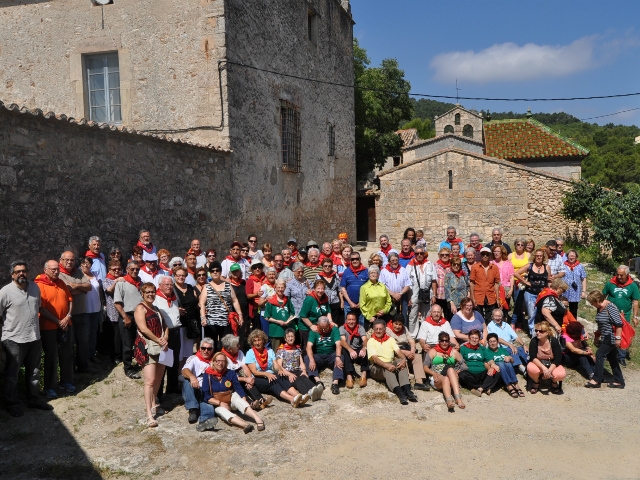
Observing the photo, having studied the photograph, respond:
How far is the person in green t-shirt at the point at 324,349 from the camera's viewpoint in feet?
23.6

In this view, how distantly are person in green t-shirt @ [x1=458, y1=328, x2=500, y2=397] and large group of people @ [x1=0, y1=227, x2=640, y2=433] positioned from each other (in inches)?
0.6

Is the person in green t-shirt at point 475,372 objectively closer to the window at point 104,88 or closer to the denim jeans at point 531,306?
the denim jeans at point 531,306

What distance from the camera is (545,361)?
7281mm

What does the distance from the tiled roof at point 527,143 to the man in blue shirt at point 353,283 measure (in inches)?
762

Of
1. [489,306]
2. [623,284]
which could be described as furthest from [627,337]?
[489,306]

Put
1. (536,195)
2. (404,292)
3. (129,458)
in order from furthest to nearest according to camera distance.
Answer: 1. (536,195)
2. (404,292)
3. (129,458)

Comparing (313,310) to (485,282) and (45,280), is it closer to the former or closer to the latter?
(485,282)

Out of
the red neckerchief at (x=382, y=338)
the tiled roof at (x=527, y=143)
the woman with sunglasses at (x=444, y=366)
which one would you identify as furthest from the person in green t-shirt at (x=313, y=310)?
the tiled roof at (x=527, y=143)

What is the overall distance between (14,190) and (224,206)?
4.41 meters

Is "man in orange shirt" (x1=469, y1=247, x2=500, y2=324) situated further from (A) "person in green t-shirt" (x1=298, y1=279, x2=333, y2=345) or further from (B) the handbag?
(B) the handbag

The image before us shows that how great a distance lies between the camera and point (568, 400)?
7.01 meters

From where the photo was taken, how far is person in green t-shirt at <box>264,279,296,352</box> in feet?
23.8

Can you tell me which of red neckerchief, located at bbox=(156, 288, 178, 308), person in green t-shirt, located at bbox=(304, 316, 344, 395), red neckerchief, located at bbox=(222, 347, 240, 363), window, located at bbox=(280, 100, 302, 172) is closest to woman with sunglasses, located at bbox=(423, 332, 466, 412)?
person in green t-shirt, located at bbox=(304, 316, 344, 395)

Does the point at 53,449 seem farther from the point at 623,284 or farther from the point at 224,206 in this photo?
the point at 623,284
